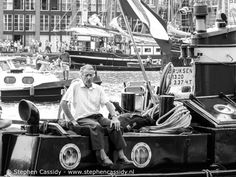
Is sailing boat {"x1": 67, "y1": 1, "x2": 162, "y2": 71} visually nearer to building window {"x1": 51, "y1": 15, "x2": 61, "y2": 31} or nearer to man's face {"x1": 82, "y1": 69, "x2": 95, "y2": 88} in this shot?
building window {"x1": 51, "y1": 15, "x2": 61, "y2": 31}

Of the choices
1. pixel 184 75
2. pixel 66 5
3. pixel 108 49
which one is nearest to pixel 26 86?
pixel 184 75

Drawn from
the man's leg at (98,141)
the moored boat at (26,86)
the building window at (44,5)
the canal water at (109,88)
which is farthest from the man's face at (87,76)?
the building window at (44,5)

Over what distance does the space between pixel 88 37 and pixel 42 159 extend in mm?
58533

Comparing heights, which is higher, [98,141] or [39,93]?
[98,141]

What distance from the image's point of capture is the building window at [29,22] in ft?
274

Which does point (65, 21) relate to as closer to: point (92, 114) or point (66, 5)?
point (66, 5)

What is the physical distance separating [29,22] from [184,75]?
74.6m

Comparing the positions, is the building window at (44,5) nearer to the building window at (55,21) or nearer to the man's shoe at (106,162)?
the building window at (55,21)

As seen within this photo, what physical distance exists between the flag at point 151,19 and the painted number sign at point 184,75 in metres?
0.41

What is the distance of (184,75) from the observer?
10.9m

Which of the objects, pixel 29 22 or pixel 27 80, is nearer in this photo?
pixel 27 80

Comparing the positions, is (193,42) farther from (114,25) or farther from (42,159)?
(114,25)

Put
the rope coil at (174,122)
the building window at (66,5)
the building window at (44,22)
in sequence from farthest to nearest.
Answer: the building window at (66,5) < the building window at (44,22) < the rope coil at (174,122)

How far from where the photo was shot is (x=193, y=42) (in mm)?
10859
